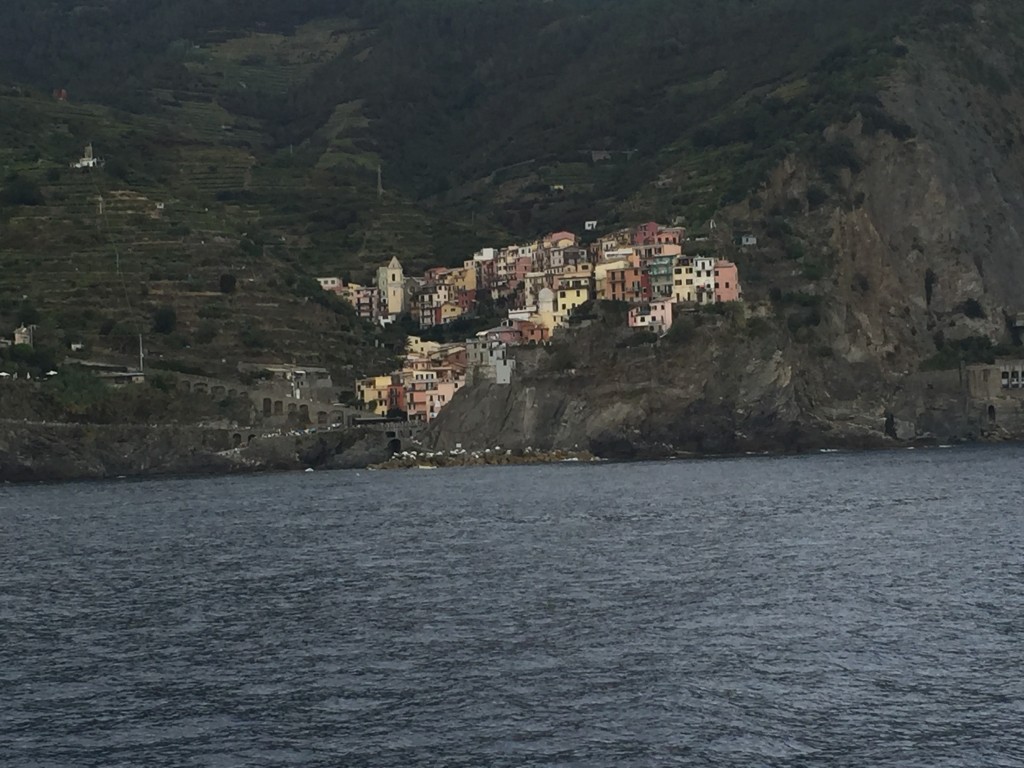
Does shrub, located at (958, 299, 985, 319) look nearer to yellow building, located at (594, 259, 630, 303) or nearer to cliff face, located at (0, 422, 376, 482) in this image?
yellow building, located at (594, 259, 630, 303)

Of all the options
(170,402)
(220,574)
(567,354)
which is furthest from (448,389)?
(220,574)

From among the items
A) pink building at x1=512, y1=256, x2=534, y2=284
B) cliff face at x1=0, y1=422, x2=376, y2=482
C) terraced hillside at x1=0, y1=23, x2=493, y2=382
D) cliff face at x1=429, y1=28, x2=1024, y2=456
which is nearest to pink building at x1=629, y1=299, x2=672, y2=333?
cliff face at x1=429, y1=28, x2=1024, y2=456

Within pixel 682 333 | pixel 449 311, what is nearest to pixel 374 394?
pixel 682 333

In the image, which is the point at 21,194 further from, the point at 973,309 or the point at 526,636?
the point at 526,636

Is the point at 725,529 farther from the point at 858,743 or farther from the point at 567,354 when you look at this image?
the point at 567,354

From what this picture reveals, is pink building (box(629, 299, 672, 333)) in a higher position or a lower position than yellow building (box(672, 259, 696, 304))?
lower

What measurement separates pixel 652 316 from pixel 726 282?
22.3ft

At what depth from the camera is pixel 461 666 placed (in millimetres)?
39438

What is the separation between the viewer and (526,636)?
141 feet

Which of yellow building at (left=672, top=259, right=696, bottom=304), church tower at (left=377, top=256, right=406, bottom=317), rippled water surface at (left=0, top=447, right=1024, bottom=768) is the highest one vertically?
church tower at (left=377, top=256, right=406, bottom=317)

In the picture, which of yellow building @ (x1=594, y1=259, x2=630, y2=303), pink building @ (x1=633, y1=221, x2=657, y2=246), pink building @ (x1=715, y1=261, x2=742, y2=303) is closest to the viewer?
pink building @ (x1=715, y1=261, x2=742, y2=303)

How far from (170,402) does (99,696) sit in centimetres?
8106

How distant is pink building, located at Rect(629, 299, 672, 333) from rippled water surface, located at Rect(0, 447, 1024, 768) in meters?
44.2

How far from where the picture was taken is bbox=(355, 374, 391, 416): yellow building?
126875 mm
